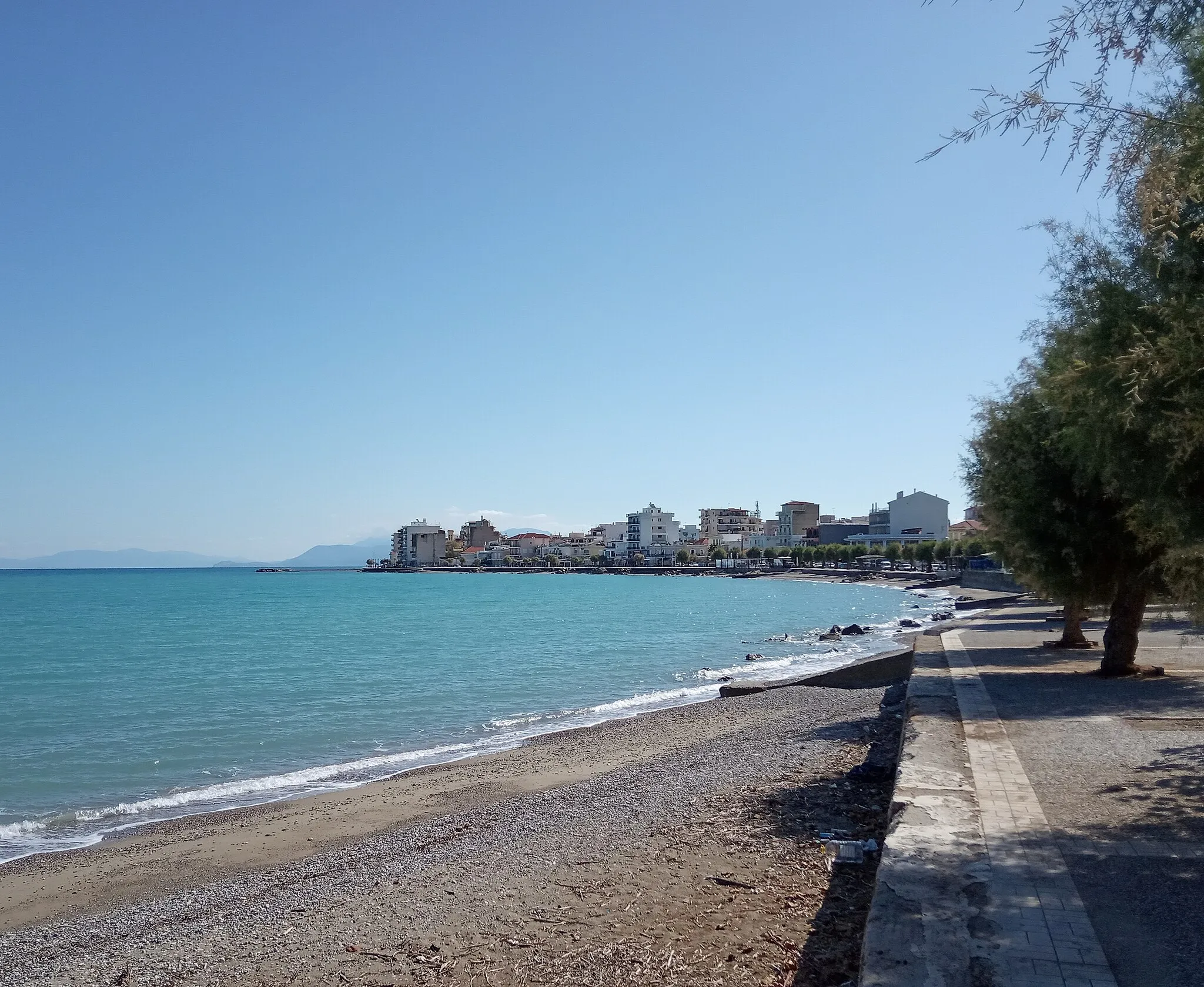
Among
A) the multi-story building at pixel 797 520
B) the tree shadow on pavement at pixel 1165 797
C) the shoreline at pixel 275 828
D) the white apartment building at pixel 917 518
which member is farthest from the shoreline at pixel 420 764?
the multi-story building at pixel 797 520

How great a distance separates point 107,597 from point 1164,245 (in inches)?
4833

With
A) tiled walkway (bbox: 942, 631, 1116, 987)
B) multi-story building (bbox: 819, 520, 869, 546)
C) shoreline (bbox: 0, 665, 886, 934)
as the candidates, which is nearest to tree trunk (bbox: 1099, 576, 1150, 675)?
shoreline (bbox: 0, 665, 886, 934)

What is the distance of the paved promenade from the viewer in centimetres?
447

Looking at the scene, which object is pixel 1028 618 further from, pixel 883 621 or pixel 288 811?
pixel 288 811

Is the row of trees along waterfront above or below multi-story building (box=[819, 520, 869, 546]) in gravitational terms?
below

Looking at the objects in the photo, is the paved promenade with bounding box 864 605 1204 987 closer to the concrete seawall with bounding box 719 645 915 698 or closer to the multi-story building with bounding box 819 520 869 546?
the concrete seawall with bounding box 719 645 915 698

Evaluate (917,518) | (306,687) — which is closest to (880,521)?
(917,518)

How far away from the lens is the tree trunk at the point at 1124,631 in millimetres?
15273

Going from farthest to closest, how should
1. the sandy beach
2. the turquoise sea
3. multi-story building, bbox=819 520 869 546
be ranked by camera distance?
multi-story building, bbox=819 520 869 546
the turquoise sea
the sandy beach

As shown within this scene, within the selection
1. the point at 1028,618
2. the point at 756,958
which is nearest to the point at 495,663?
the point at 1028,618

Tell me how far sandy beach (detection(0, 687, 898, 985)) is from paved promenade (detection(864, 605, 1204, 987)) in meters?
0.72

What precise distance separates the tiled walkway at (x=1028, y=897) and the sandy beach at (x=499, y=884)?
1.00 meters

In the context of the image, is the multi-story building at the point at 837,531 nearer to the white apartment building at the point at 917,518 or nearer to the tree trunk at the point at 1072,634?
the white apartment building at the point at 917,518

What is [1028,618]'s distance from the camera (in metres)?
32.9
